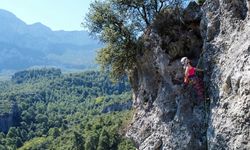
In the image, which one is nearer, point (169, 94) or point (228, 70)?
point (228, 70)

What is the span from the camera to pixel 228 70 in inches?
875

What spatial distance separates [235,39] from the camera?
74.0 ft

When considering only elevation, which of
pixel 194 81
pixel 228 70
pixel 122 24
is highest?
pixel 122 24

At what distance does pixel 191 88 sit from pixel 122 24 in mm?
9482

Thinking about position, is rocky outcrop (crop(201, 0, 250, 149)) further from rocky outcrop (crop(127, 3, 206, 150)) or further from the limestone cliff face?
rocky outcrop (crop(127, 3, 206, 150))

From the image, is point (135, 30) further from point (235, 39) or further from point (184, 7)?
point (235, 39)

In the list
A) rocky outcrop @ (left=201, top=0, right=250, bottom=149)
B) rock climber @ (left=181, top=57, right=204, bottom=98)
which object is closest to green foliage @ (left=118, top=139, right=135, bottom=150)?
rock climber @ (left=181, top=57, right=204, bottom=98)

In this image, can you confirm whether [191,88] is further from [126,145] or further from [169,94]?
[126,145]

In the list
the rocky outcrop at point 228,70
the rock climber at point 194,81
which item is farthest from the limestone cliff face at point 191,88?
the rock climber at point 194,81

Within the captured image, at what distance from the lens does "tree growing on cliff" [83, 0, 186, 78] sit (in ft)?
107

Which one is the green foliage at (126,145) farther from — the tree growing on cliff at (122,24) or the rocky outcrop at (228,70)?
the rocky outcrop at (228,70)

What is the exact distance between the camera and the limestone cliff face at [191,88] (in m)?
21.1

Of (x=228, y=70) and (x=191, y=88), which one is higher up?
(x=228, y=70)

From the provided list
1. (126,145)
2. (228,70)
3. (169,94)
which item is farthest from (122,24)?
(126,145)
